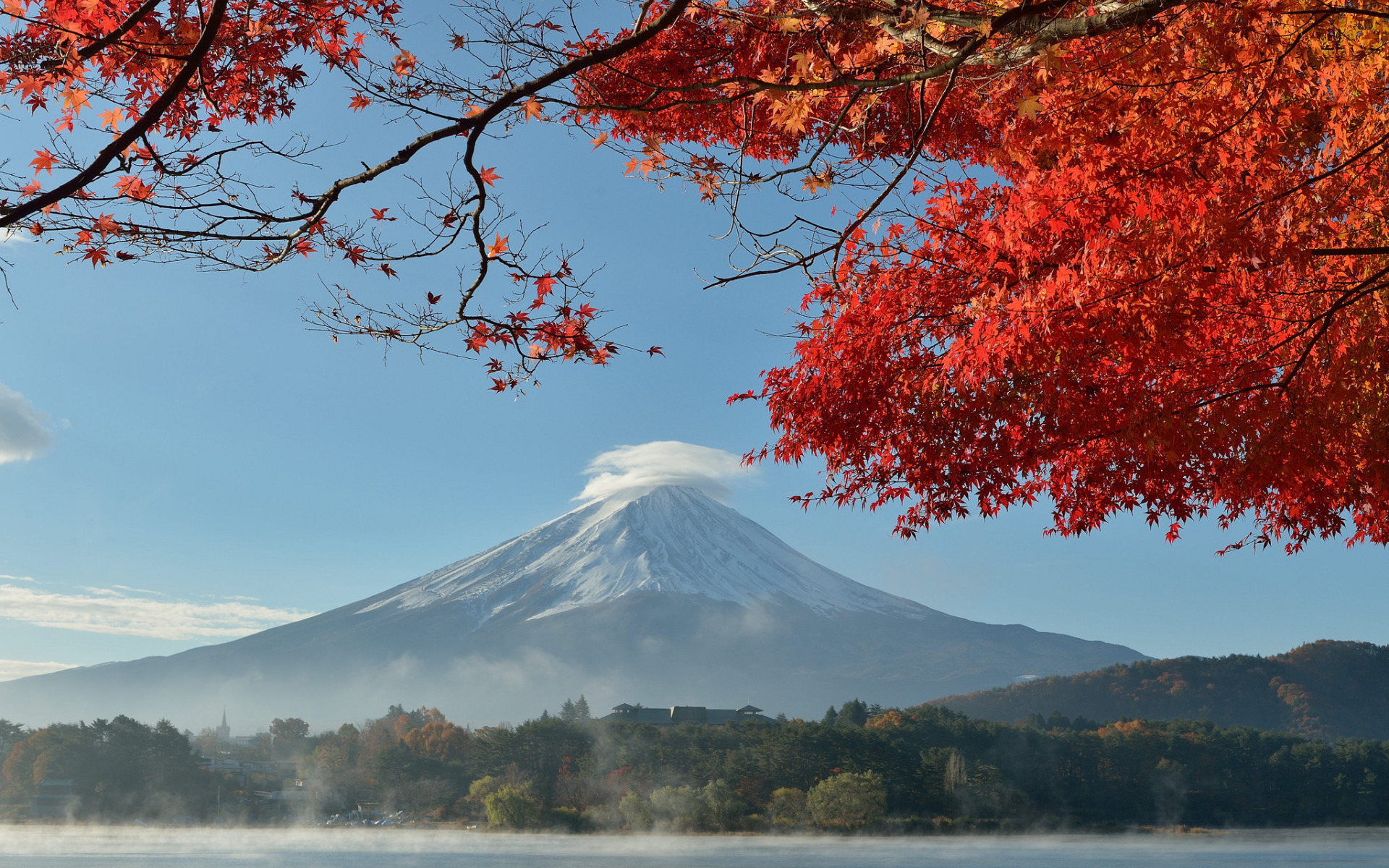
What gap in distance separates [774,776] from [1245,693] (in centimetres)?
4173

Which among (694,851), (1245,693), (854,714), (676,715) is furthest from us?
(1245,693)

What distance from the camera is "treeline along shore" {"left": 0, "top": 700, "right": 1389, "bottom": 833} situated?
31094 millimetres

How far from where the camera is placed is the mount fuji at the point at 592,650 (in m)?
155

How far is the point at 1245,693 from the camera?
5862 cm

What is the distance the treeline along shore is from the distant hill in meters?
18.9

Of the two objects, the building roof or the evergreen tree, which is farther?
the building roof

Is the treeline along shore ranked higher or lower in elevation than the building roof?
lower

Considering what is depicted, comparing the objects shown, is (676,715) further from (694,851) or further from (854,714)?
(694,851)

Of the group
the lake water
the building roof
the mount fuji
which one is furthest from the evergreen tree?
the mount fuji

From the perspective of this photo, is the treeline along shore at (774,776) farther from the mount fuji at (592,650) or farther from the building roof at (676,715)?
the mount fuji at (592,650)

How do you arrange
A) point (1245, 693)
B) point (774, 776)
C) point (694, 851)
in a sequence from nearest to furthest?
point (694, 851)
point (774, 776)
point (1245, 693)

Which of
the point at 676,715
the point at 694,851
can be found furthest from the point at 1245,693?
the point at 694,851

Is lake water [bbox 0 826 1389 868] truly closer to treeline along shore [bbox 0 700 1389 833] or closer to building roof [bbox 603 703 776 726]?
treeline along shore [bbox 0 700 1389 833]

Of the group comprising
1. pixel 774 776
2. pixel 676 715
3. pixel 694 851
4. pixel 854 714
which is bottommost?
pixel 694 851
